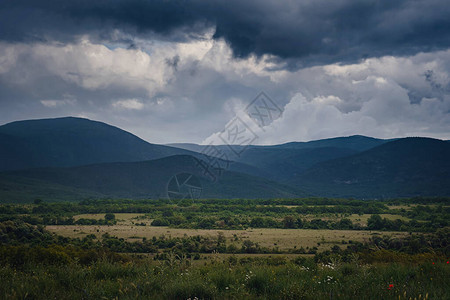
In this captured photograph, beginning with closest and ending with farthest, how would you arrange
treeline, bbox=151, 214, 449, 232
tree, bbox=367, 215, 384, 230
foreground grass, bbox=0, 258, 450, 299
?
foreground grass, bbox=0, 258, 450, 299
treeline, bbox=151, 214, 449, 232
tree, bbox=367, 215, 384, 230

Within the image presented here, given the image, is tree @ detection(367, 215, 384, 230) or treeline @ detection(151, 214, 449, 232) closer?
treeline @ detection(151, 214, 449, 232)

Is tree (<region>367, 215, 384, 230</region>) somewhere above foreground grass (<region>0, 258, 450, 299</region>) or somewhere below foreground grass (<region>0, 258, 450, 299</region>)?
below

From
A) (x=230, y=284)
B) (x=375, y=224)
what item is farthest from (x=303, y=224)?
(x=230, y=284)

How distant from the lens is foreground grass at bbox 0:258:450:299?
30.5 ft

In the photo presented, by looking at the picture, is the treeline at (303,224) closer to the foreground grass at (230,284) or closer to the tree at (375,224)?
the tree at (375,224)

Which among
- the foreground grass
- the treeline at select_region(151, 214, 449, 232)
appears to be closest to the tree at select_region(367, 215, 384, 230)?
the treeline at select_region(151, 214, 449, 232)

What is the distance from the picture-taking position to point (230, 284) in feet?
34.8

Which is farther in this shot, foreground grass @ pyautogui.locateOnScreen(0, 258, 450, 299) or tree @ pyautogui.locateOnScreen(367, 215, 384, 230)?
tree @ pyautogui.locateOnScreen(367, 215, 384, 230)

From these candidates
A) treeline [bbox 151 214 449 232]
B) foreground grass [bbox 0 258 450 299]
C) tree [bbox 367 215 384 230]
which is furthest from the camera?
tree [bbox 367 215 384 230]

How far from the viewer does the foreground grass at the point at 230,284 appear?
9.29 m

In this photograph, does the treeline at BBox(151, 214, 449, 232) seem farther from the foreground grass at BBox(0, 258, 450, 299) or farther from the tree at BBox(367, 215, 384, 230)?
the foreground grass at BBox(0, 258, 450, 299)

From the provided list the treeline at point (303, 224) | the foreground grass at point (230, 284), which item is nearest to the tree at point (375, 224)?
the treeline at point (303, 224)

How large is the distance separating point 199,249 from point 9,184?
489ft

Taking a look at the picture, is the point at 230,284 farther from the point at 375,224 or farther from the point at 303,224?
the point at 375,224
